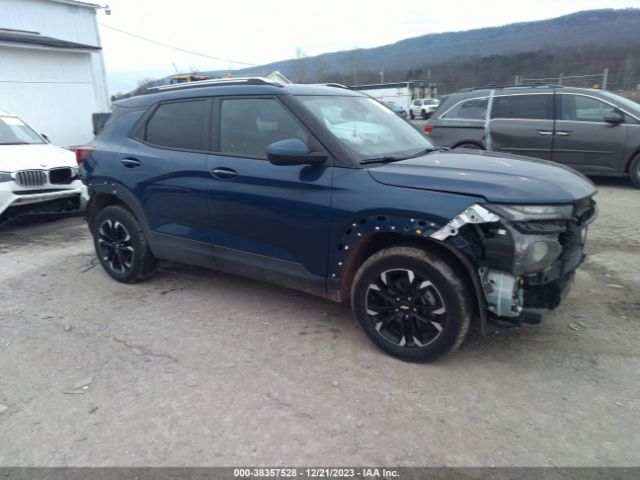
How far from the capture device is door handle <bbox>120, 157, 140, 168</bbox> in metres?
4.35

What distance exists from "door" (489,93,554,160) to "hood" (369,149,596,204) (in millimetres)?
5333

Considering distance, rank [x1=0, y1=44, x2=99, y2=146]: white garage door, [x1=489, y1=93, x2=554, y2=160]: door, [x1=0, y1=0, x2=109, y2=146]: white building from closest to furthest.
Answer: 1. [x1=489, y1=93, x2=554, y2=160]: door
2. [x1=0, y1=44, x2=99, y2=146]: white garage door
3. [x1=0, y1=0, x2=109, y2=146]: white building

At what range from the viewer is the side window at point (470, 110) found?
8703mm

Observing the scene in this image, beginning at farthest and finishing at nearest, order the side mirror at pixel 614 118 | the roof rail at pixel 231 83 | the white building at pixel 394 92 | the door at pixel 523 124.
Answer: the white building at pixel 394 92
the door at pixel 523 124
the side mirror at pixel 614 118
the roof rail at pixel 231 83

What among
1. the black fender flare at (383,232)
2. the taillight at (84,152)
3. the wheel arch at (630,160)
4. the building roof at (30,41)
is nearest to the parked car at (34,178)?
the taillight at (84,152)

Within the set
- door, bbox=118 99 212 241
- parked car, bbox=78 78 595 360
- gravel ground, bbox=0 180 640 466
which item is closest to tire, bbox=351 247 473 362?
parked car, bbox=78 78 595 360

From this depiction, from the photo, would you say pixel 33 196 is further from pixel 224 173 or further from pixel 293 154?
pixel 293 154

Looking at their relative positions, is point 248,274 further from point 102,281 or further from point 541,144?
point 541,144

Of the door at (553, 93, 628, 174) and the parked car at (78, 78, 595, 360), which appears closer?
the parked car at (78, 78, 595, 360)

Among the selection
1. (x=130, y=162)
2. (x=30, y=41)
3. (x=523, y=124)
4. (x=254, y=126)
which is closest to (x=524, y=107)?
(x=523, y=124)

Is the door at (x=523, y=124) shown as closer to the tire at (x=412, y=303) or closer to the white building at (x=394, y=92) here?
the tire at (x=412, y=303)

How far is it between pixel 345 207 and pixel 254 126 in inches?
44.1

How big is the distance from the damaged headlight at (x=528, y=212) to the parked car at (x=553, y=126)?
5.31 metres

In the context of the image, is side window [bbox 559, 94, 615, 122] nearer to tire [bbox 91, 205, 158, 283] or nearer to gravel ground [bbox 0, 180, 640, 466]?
gravel ground [bbox 0, 180, 640, 466]
